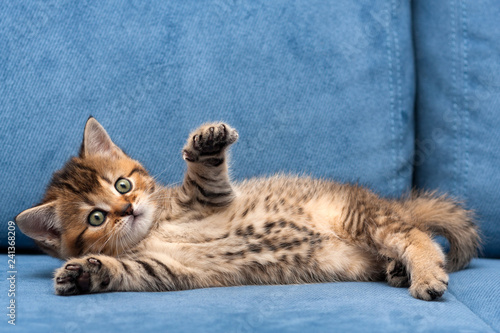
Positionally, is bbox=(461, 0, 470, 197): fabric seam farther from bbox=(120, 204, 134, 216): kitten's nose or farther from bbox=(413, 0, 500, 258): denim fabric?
bbox=(120, 204, 134, 216): kitten's nose

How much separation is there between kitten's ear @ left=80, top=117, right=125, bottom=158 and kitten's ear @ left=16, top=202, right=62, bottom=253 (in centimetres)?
22

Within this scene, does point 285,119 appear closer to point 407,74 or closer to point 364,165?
point 364,165

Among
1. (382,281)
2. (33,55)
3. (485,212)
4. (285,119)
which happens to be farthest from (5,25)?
(485,212)

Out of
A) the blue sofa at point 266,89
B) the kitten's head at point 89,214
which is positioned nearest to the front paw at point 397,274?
the blue sofa at point 266,89

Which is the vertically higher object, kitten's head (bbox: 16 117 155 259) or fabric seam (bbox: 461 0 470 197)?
Answer: fabric seam (bbox: 461 0 470 197)

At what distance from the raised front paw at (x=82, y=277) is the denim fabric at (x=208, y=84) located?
1.72 feet

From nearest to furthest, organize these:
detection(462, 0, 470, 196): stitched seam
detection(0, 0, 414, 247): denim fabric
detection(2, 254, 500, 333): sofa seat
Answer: detection(2, 254, 500, 333): sofa seat < detection(0, 0, 414, 247): denim fabric < detection(462, 0, 470, 196): stitched seam

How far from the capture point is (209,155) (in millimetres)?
1433

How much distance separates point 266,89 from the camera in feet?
5.85

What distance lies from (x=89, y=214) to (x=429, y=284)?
861mm

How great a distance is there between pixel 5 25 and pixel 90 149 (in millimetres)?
510

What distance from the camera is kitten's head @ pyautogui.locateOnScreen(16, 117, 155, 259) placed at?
1.40 m

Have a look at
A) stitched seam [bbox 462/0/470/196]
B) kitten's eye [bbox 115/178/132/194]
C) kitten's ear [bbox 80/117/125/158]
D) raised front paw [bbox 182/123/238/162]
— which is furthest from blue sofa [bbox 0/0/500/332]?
raised front paw [bbox 182/123/238/162]

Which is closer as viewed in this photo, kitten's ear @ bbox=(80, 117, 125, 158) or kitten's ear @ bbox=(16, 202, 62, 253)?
kitten's ear @ bbox=(16, 202, 62, 253)
